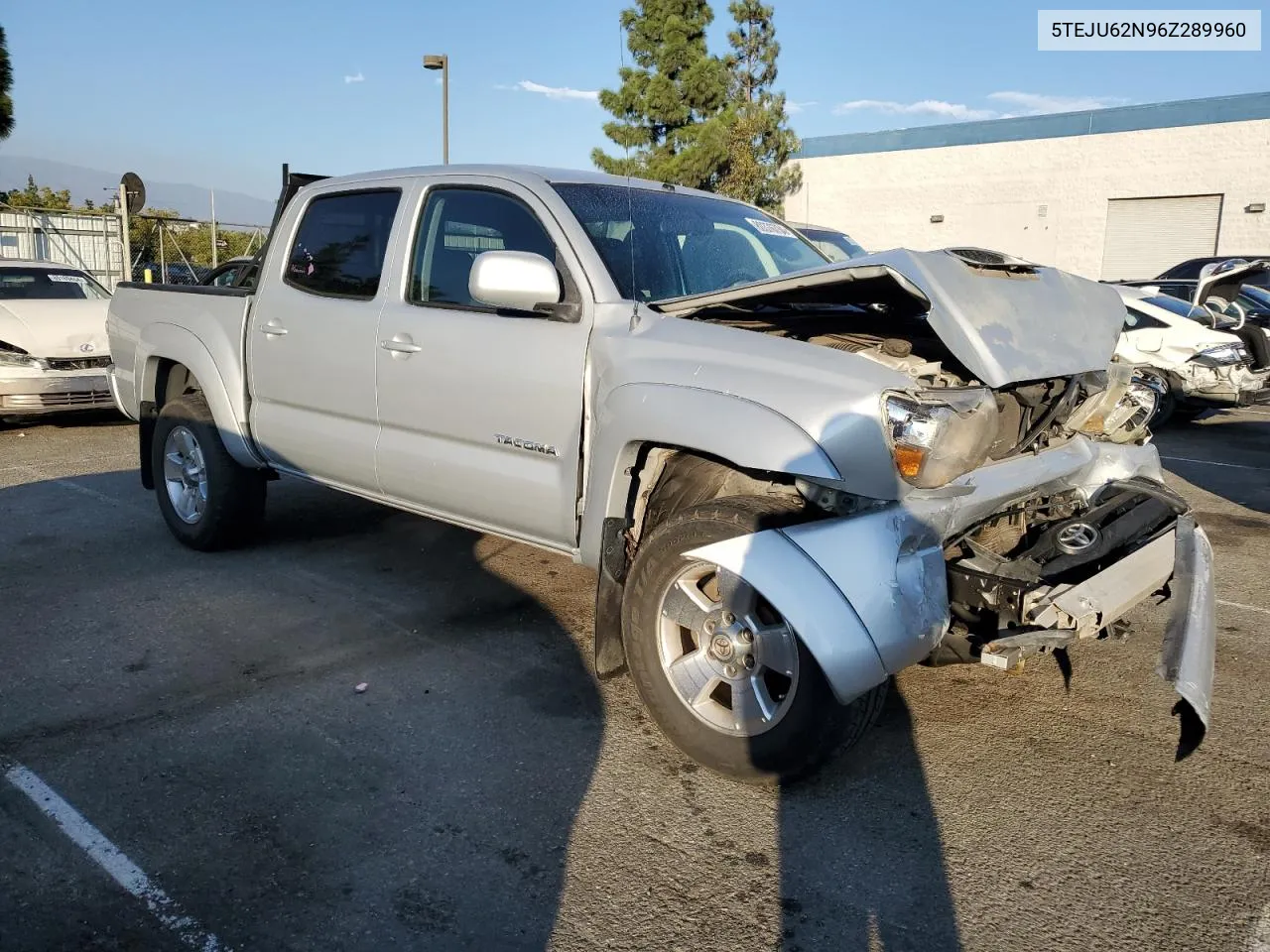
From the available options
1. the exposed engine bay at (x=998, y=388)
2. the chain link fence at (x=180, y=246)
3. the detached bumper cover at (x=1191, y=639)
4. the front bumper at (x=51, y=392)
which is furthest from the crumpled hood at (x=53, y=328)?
the detached bumper cover at (x=1191, y=639)

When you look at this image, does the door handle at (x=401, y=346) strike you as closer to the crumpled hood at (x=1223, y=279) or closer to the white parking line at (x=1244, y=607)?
the crumpled hood at (x=1223, y=279)

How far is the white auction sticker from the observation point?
4750 mm

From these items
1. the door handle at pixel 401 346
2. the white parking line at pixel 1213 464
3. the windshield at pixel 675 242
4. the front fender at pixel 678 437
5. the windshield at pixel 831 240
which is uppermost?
the windshield at pixel 831 240

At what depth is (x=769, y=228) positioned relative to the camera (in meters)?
4.85

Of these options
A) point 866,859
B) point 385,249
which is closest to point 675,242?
point 385,249

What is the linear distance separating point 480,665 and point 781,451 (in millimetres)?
1803

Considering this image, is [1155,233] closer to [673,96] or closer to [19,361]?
[673,96]

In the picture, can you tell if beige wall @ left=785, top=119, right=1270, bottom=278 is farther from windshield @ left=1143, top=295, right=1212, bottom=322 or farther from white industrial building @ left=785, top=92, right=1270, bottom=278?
windshield @ left=1143, top=295, right=1212, bottom=322

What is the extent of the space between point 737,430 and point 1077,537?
129cm

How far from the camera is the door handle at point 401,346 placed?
4234 mm

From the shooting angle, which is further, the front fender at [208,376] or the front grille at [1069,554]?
the front fender at [208,376]

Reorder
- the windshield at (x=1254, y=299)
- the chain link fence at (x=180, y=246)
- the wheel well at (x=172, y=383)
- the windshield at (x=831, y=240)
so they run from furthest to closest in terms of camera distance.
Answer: the chain link fence at (x=180, y=246), the windshield at (x=1254, y=299), the windshield at (x=831, y=240), the wheel well at (x=172, y=383)

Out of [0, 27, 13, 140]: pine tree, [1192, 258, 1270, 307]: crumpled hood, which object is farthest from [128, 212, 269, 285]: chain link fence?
[1192, 258, 1270, 307]: crumpled hood

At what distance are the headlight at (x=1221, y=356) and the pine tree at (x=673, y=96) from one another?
17992mm
